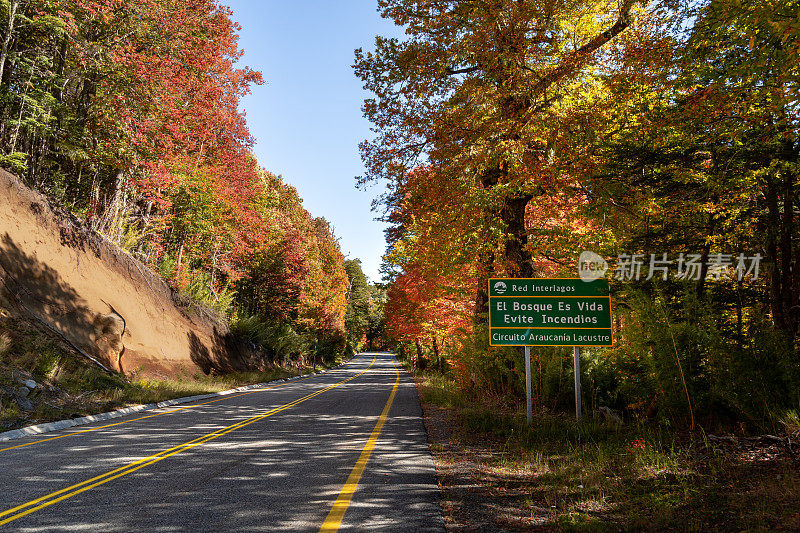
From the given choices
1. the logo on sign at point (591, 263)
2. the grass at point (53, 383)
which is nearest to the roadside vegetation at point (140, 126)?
the grass at point (53, 383)

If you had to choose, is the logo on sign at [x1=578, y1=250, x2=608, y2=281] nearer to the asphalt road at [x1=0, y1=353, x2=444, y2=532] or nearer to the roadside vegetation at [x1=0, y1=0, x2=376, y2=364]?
the asphalt road at [x1=0, y1=353, x2=444, y2=532]

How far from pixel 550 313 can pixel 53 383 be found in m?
12.8

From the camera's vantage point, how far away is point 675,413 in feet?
22.9

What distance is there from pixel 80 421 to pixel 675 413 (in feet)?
40.2

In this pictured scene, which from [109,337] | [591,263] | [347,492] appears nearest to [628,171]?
[591,263]

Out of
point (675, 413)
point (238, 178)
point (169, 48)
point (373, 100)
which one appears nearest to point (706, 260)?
point (675, 413)

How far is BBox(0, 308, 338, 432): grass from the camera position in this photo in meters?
9.27

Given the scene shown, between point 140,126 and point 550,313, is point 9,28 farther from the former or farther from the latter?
point 550,313

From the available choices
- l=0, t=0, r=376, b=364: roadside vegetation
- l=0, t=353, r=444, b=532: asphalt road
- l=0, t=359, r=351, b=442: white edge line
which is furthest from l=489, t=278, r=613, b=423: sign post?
l=0, t=0, r=376, b=364: roadside vegetation

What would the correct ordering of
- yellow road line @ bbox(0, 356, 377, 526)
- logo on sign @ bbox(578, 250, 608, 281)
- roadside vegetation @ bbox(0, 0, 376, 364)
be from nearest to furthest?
yellow road line @ bbox(0, 356, 377, 526) → logo on sign @ bbox(578, 250, 608, 281) → roadside vegetation @ bbox(0, 0, 376, 364)

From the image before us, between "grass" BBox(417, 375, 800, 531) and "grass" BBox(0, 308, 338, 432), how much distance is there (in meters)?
8.90

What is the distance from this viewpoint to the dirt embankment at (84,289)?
46.0 feet

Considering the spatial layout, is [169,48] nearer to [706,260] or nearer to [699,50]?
[699,50]

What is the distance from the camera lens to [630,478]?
197 inches
